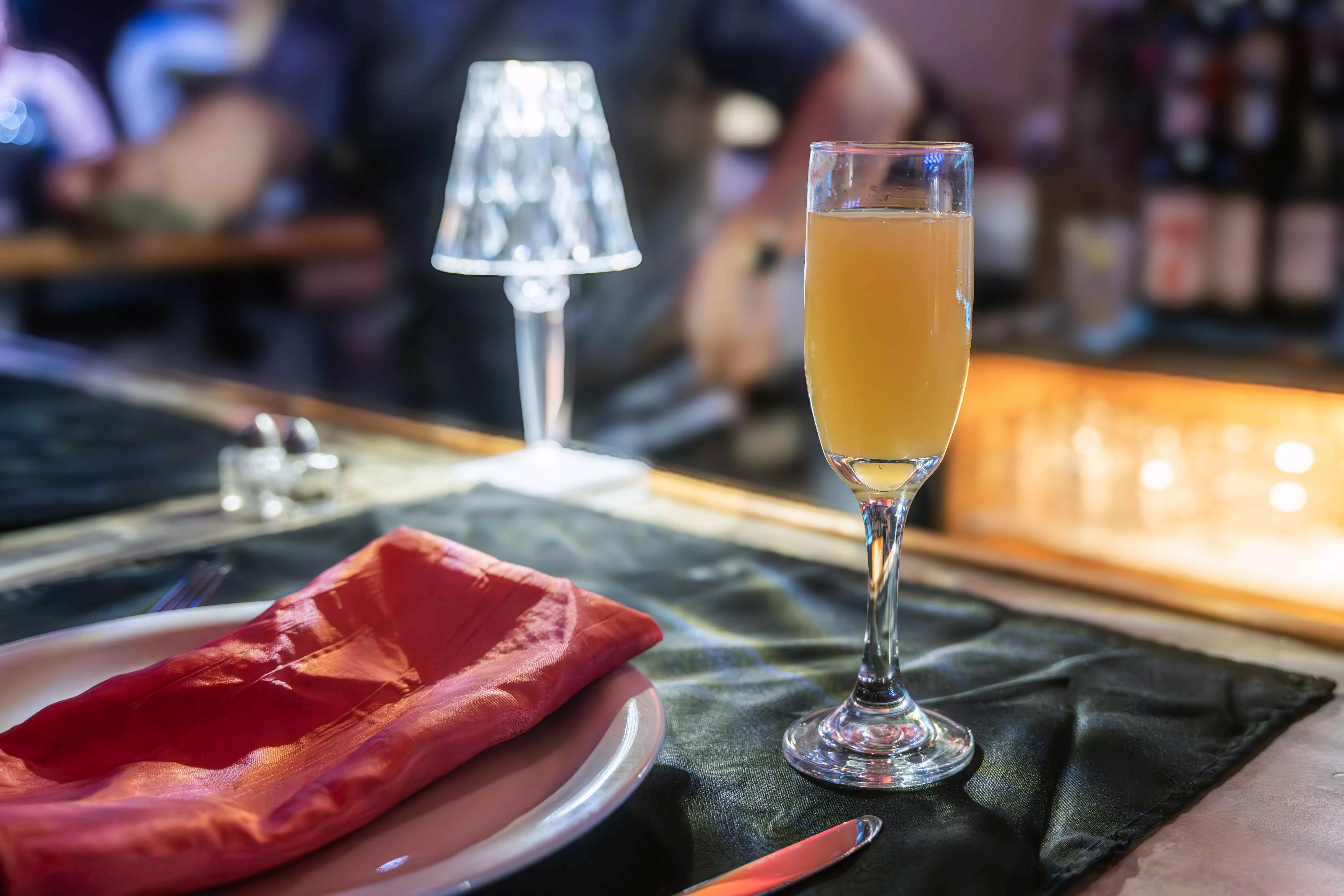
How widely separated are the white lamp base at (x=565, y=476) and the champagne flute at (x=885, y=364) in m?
0.53

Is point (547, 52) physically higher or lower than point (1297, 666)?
higher

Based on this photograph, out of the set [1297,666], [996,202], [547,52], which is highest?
[547,52]

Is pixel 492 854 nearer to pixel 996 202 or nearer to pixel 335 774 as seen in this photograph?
pixel 335 774

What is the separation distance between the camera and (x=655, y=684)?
705 mm

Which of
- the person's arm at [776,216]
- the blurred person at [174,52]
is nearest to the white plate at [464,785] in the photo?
the person's arm at [776,216]

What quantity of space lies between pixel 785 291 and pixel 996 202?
0.38 metres

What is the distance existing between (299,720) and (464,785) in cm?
9

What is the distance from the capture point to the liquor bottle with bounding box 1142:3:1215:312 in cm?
178

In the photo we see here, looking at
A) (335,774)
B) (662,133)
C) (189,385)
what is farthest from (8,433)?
(662,133)

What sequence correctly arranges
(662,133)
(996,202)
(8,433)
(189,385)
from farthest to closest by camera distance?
(662,133), (996,202), (189,385), (8,433)

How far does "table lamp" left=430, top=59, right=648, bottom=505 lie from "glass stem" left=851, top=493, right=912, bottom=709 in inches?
23.1

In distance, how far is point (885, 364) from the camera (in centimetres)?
61

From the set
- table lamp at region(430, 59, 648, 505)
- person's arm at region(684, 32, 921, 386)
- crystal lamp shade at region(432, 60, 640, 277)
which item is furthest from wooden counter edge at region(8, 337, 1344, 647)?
person's arm at region(684, 32, 921, 386)

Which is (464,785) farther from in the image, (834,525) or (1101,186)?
(1101,186)
